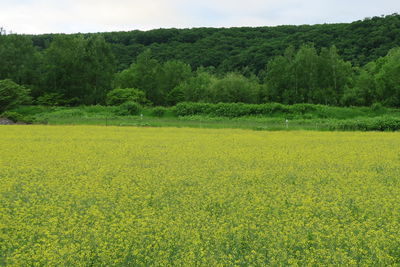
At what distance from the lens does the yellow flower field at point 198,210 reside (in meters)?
7.83

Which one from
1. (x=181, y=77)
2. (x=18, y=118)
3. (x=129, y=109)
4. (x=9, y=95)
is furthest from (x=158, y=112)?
(x=181, y=77)

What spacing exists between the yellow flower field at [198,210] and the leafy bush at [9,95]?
34.1 meters

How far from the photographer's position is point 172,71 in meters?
77.2

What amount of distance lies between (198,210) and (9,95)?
46.4m

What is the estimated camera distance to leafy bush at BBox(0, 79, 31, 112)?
50278 millimetres

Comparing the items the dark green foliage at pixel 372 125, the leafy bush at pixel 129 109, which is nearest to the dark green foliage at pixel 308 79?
the leafy bush at pixel 129 109

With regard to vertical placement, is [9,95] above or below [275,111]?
above

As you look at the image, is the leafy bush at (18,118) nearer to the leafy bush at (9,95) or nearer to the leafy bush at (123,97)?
the leafy bush at (9,95)

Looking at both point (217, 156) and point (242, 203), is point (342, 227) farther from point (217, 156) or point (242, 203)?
point (217, 156)

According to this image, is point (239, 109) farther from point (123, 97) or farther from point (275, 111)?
point (123, 97)

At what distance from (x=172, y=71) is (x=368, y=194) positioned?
6696 cm

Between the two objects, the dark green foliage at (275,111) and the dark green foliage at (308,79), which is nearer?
the dark green foliage at (275,111)

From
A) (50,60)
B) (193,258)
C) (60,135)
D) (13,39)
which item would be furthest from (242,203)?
(13,39)

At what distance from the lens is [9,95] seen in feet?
167
